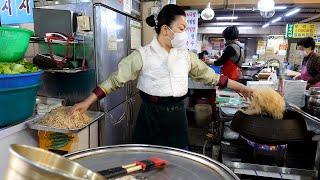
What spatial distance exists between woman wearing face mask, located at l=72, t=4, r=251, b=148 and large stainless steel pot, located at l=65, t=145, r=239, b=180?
96 centimetres

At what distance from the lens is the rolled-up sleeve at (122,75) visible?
6.85 ft

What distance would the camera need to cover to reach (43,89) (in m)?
2.77

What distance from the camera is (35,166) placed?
54 centimetres

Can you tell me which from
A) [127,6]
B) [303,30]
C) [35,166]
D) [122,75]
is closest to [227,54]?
[127,6]

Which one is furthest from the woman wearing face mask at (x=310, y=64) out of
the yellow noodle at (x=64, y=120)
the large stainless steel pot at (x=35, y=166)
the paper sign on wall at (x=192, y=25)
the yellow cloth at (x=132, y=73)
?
the large stainless steel pot at (x=35, y=166)

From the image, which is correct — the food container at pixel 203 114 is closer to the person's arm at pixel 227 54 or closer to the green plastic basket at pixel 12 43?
the person's arm at pixel 227 54

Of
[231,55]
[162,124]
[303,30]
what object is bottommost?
[162,124]

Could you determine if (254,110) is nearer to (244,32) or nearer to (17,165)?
(17,165)

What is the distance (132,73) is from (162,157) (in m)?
1.15

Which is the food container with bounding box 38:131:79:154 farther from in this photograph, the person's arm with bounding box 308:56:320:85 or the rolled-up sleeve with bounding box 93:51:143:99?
the person's arm with bounding box 308:56:320:85

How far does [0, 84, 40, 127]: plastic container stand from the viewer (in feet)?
5.56

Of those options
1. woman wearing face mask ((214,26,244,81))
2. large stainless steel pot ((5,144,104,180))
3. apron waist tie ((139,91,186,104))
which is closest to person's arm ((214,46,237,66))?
woman wearing face mask ((214,26,244,81))

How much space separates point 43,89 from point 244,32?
16.3m

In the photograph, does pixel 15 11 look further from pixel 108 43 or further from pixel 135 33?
pixel 135 33
